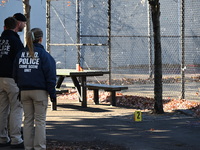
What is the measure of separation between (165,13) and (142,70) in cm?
360

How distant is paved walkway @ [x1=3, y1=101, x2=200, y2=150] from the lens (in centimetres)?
827

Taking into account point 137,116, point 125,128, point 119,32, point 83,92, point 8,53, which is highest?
point 119,32

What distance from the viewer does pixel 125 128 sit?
9820mm

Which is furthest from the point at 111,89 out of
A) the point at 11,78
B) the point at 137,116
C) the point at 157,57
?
the point at 11,78

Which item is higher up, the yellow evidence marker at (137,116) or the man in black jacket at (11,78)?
the man in black jacket at (11,78)

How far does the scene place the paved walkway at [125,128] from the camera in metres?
8.27

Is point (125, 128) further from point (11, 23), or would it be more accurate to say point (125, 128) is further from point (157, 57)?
point (11, 23)

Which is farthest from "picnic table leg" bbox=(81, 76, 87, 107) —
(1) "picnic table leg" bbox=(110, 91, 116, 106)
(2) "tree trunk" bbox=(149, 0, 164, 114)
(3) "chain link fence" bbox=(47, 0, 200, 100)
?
(3) "chain link fence" bbox=(47, 0, 200, 100)

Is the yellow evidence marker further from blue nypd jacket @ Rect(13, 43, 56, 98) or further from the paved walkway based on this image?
blue nypd jacket @ Rect(13, 43, 56, 98)

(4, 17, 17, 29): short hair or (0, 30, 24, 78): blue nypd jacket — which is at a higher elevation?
(4, 17, 17, 29): short hair

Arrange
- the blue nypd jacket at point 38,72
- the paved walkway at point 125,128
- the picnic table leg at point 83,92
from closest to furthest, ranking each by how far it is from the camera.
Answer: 1. the blue nypd jacket at point 38,72
2. the paved walkway at point 125,128
3. the picnic table leg at point 83,92

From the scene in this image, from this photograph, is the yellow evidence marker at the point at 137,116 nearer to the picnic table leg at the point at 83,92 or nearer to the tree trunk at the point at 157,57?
the tree trunk at the point at 157,57

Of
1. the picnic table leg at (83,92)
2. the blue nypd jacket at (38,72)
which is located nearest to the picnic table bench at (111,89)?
the picnic table leg at (83,92)

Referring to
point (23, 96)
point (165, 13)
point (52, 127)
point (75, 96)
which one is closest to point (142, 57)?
point (165, 13)
